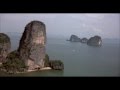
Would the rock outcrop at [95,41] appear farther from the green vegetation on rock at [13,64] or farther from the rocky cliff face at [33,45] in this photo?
the green vegetation on rock at [13,64]

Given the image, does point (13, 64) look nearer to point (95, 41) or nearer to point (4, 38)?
point (4, 38)

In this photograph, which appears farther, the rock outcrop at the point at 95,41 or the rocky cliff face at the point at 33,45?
the rocky cliff face at the point at 33,45

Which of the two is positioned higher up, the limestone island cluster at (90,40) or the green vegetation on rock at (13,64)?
the limestone island cluster at (90,40)

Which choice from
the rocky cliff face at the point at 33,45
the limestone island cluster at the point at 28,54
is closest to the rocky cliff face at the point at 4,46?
the limestone island cluster at the point at 28,54

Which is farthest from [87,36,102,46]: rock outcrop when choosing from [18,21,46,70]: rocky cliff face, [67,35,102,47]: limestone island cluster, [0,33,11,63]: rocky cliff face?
[0,33,11,63]: rocky cliff face

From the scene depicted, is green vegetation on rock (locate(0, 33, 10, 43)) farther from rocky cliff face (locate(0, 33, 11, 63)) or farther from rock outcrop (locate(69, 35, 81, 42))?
rock outcrop (locate(69, 35, 81, 42))

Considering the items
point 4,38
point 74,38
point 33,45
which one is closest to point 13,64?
point 4,38

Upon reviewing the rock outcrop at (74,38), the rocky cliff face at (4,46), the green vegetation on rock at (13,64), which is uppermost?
the rock outcrop at (74,38)
